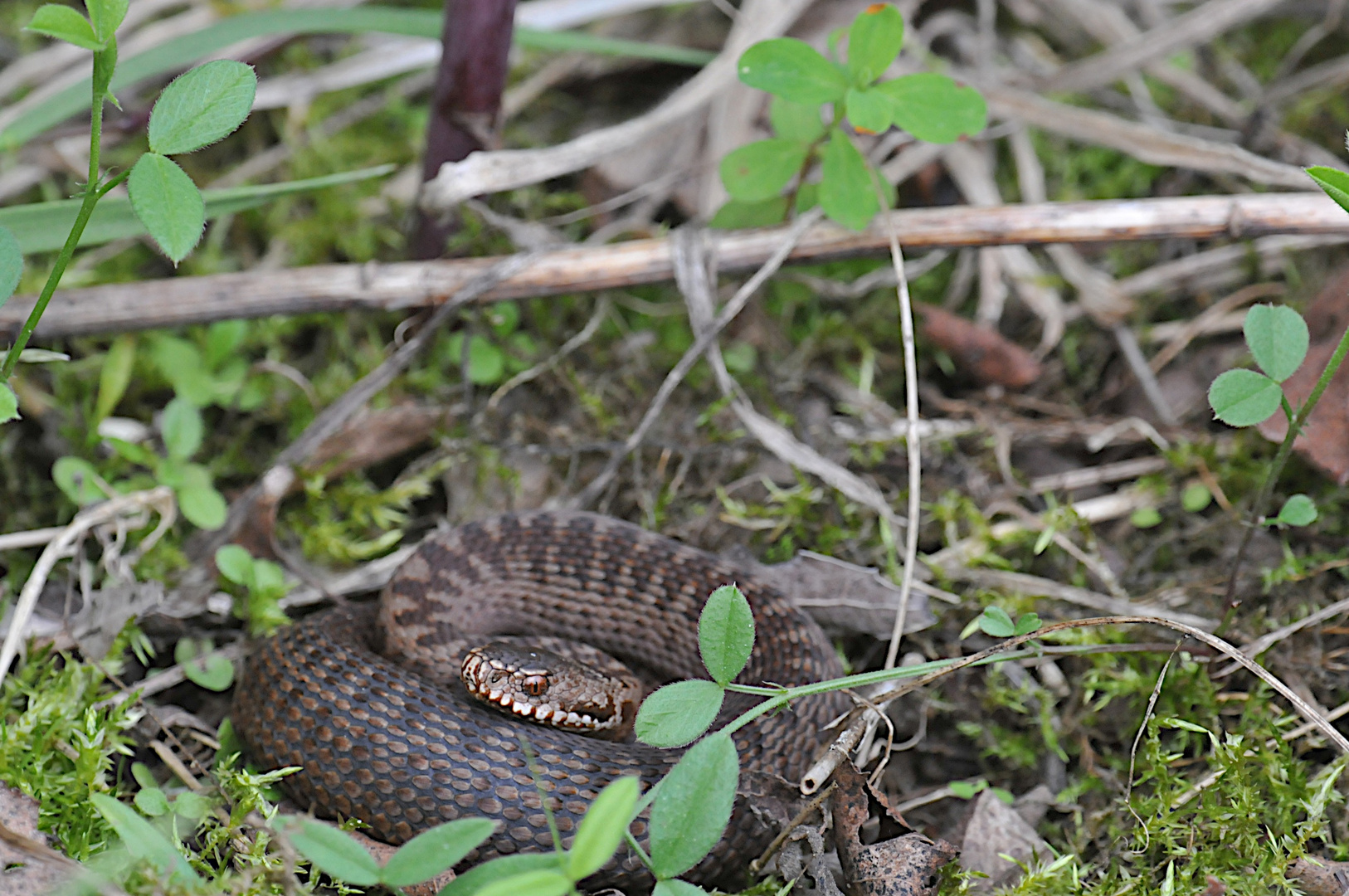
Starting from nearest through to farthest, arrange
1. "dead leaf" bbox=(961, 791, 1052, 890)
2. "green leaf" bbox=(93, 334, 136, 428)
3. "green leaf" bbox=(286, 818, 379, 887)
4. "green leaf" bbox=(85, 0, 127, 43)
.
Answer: "green leaf" bbox=(286, 818, 379, 887) → "green leaf" bbox=(85, 0, 127, 43) → "dead leaf" bbox=(961, 791, 1052, 890) → "green leaf" bbox=(93, 334, 136, 428)

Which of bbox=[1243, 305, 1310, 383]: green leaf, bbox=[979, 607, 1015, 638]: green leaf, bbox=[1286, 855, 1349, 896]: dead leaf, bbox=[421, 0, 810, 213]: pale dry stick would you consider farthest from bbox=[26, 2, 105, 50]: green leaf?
bbox=[1286, 855, 1349, 896]: dead leaf

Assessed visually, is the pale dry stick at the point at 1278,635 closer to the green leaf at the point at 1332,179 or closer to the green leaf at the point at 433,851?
the green leaf at the point at 1332,179

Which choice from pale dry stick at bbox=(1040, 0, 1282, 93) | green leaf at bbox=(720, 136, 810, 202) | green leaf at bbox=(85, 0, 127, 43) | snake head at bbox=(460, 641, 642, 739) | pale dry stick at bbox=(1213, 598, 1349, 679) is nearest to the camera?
green leaf at bbox=(85, 0, 127, 43)

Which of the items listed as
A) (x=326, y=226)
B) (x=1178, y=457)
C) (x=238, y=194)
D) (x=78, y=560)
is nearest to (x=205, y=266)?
(x=326, y=226)

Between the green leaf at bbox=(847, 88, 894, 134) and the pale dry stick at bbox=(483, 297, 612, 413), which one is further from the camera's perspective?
the pale dry stick at bbox=(483, 297, 612, 413)

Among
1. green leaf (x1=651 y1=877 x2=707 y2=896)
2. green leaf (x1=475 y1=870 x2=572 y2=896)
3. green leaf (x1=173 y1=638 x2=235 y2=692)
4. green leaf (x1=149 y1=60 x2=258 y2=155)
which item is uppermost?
green leaf (x1=149 y1=60 x2=258 y2=155)

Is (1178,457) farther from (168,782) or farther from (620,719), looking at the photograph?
(168,782)

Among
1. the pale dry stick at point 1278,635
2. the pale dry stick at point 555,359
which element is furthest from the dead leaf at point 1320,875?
the pale dry stick at point 555,359

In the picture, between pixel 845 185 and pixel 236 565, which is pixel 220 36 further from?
pixel 845 185

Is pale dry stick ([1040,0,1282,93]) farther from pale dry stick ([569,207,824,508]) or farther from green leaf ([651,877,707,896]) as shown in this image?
green leaf ([651,877,707,896])
